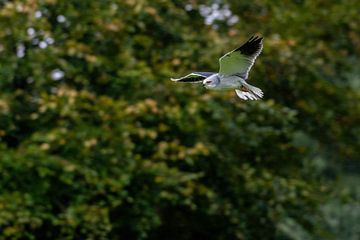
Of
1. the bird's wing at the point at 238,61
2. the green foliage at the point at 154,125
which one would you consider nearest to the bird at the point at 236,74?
the bird's wing at the point at 238,61

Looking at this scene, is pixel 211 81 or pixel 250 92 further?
pixel 250 92

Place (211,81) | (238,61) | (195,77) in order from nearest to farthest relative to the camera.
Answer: (211,81)
(238,61)
(195,77)

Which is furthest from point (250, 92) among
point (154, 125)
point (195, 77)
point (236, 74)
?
point (154, 125)

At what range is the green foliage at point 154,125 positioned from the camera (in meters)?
8.92

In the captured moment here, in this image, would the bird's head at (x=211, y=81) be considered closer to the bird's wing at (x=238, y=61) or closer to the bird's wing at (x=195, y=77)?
the bird's wing at (x=238, y=61)

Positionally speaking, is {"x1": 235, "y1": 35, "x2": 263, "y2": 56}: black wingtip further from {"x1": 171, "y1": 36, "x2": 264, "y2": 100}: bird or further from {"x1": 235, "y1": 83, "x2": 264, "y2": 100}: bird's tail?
{"x1": 235, "y1": 83, "x2": 264, "y2": 100}: bird's tail

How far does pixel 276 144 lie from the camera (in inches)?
419

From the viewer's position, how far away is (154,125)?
9.49m

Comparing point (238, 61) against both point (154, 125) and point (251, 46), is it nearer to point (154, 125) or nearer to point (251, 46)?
point (251, 46)

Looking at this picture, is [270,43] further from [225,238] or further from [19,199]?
[19,199]

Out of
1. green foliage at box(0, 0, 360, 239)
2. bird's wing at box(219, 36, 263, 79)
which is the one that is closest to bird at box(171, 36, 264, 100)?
bird's wing at box(219, 36, 263, 79)

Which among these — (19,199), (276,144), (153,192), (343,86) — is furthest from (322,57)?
(19,199)

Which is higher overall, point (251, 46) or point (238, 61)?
point (251, 46)

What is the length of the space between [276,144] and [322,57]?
1.23 metres
